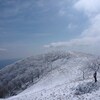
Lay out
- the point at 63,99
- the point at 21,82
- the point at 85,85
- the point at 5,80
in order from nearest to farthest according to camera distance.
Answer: the point at 63,99
the point at 85,85
the point at 21,82
the point at 5,80

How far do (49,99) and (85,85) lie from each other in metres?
11.2

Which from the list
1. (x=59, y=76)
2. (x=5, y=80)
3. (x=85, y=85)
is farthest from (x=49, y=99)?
(x=5, y=80)

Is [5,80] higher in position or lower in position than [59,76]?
lower

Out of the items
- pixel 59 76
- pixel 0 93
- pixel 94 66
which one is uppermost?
pixel 94 66

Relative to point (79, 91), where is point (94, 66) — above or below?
above

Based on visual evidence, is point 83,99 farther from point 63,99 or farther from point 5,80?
point 5,80

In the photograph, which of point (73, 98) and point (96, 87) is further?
point (96, 87)

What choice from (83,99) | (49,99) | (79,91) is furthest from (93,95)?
(49,99)

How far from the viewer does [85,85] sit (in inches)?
1727

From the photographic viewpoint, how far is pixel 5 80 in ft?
500

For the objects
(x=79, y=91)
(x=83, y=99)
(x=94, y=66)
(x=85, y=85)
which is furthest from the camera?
(x=94, y=66)

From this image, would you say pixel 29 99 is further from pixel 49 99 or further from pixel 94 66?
pixel 94 66

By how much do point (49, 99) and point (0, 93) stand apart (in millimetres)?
82379

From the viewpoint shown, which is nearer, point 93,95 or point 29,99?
point 93,95
